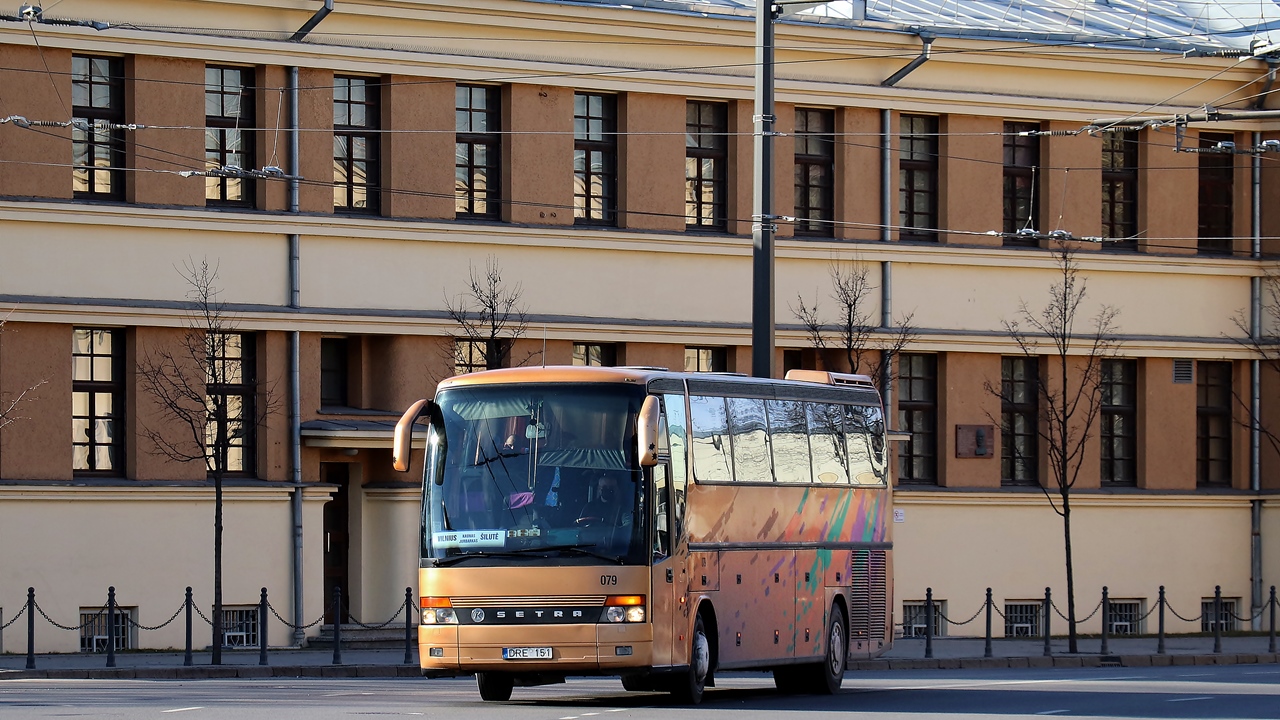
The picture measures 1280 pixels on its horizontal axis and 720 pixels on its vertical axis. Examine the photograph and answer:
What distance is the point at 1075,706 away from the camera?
2058cm

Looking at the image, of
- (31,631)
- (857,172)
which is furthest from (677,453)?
(857,172)

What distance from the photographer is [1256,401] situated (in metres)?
40.7

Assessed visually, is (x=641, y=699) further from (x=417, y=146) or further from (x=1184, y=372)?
(x=1184, y=372)

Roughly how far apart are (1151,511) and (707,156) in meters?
10.7

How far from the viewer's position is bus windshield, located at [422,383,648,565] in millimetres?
19609

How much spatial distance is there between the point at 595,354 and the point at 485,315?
2.58 meters

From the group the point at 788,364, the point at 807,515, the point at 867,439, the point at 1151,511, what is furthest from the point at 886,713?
the point at 1151,511

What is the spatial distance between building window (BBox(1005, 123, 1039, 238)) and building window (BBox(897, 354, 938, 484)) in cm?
286

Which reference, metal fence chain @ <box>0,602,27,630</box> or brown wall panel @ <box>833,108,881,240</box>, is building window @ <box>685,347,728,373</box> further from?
metal fence chain @ <box>0,602,27,630</box>

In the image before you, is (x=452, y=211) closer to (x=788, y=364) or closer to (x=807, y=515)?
(x=788, y=364)

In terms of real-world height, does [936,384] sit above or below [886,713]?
above

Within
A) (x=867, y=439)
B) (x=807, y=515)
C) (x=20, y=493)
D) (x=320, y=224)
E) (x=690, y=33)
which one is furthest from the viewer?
(x=690, y=33)

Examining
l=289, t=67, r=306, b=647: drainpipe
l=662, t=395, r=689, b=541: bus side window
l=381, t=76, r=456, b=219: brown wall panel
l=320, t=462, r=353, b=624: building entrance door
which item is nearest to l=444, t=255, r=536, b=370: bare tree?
l=381, t=76, r=456, b=219: brown wall panel

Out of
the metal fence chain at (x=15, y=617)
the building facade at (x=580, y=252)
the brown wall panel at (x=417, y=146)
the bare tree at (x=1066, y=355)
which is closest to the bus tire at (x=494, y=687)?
the building facade at (x=580, y=252)
